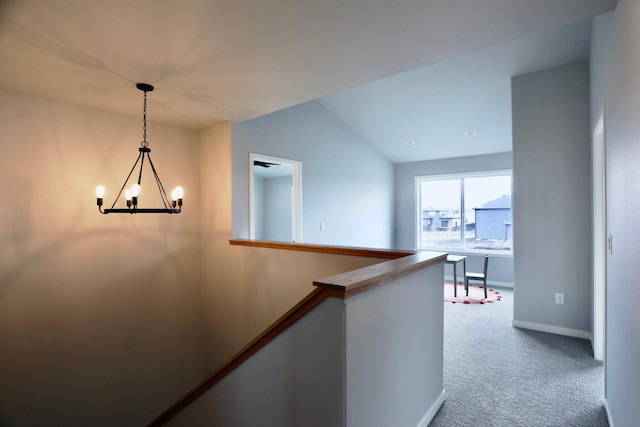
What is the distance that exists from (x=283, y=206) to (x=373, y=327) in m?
5.88

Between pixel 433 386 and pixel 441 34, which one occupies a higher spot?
pixel 441 34

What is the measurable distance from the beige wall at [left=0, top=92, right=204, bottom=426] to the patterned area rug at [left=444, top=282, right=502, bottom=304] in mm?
3911

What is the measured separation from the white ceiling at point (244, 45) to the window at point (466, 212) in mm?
3087

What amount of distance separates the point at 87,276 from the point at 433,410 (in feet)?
11.0

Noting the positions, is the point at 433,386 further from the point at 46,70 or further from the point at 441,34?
the point at 46,70

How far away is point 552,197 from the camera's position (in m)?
3.79

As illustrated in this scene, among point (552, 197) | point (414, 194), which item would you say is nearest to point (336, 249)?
point (552, 197)

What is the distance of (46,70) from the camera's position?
8.11 feet

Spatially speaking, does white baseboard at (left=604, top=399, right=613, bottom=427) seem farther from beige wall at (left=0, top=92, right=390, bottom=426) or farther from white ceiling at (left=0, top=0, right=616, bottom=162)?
white ceiling at (left=0, top=0, right=616, bottom=162)

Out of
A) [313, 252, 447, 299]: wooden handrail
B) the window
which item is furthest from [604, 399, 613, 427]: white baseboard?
the window

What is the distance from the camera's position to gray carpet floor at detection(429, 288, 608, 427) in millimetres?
2250

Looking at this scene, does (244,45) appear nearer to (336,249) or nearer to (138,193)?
(138,193)

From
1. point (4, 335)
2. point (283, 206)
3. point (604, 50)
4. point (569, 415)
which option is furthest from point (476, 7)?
point (283, 206)

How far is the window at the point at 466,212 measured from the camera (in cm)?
636
